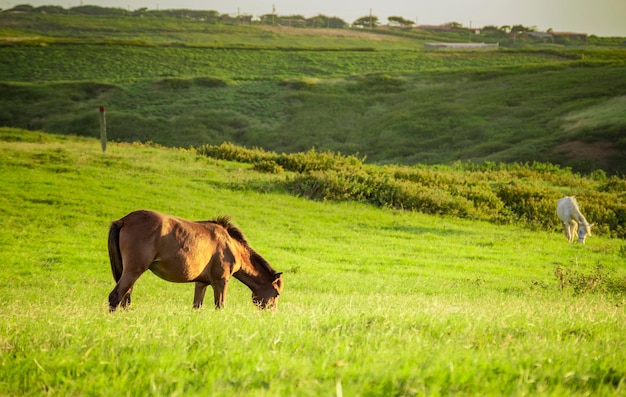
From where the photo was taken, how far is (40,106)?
77875mm

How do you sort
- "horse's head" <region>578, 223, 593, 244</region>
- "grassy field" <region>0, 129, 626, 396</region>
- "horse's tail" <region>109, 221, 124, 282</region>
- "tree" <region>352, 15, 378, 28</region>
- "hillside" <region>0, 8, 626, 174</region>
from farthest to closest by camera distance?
"tree" <region>352, 15, 378, 28</region>
"hillside" <region>0, 8, 626, 174</region>
"horse's head" <region>578, 223, 593, 244</region>
"horse's tail" <region>109, 221, 124, 282</region>
"grassy field" <region>0, 129, 626, 396</region>

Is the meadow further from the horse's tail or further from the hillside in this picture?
the horse's tail

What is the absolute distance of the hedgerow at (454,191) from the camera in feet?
105

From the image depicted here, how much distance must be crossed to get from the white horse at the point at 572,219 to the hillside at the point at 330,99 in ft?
75.8

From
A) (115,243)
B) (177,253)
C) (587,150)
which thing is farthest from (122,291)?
(587,150)

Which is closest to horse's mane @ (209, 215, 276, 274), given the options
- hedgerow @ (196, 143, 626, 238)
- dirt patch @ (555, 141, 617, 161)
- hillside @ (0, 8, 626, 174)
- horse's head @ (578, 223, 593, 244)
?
horse's head @ (578, 223, 593, 244)

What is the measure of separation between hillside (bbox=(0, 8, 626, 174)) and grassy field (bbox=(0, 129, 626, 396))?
26.9 m

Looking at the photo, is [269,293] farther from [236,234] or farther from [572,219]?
[572,219]

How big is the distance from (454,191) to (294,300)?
2174cm

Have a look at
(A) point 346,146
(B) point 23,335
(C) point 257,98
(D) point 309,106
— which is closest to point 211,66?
(C) point 257,98

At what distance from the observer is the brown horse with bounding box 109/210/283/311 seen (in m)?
10.8

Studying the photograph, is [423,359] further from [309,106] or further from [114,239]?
[309,106]

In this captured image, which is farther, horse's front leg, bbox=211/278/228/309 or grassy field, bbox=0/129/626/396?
horse's front leg, bbox=211/278/228/309

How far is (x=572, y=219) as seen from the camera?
27703 millimetres
